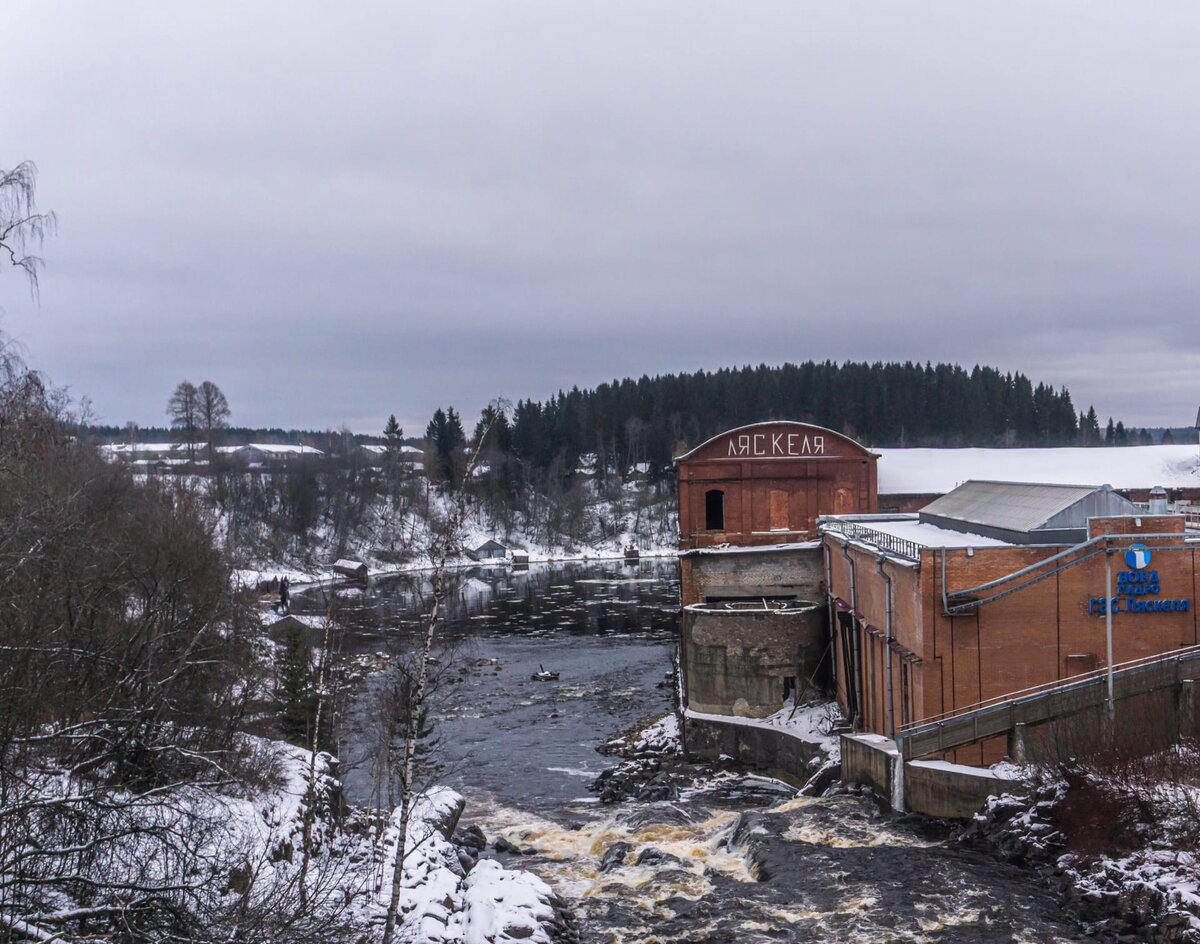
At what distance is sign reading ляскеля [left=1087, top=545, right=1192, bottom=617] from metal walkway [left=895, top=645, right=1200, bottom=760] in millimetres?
1085

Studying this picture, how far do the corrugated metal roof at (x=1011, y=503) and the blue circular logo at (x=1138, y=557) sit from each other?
173 cm

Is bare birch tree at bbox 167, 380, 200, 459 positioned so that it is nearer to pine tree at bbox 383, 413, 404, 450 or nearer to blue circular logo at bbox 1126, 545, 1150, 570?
pine tree at bbox 383, 413, 404, 450

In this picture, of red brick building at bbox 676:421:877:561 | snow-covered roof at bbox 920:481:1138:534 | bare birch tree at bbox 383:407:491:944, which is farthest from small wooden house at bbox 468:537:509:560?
bare birch tree at bbox 383:407:491:944

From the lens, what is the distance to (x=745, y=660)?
3409 centimetres

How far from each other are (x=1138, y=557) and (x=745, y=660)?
13.6 metres

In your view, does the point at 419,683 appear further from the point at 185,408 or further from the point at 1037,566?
the point at 185,408

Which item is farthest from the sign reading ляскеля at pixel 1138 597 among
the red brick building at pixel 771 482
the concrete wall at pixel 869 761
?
the red brick building at pixel 771 482

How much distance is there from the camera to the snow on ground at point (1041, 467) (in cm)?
5102

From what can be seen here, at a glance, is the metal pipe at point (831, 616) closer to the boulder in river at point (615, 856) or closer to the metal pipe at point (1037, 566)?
the metal pipe at point (1037, 566)

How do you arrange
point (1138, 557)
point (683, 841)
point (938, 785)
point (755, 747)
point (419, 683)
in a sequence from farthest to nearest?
point (755, 747) < point (1138, 557) < point (683, 841) < point (938, 785) < point (419, 683)

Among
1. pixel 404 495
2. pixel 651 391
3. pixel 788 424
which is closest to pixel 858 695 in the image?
pixel 788 424

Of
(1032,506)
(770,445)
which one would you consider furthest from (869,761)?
(770,445)

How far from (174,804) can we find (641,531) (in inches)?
4225

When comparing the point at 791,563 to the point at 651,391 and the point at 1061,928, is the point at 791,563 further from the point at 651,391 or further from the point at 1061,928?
the point at 651,391
